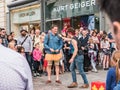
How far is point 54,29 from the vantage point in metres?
11.1

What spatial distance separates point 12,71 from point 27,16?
2458cm

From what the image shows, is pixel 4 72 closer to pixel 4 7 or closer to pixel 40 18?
pixel 40 18

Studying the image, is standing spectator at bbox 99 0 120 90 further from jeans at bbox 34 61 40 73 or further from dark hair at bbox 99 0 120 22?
jeans at bbox 34 61 40 73

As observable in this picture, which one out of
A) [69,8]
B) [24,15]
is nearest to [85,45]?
[69,8]

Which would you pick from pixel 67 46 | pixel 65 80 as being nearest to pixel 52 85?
pixel 65 80

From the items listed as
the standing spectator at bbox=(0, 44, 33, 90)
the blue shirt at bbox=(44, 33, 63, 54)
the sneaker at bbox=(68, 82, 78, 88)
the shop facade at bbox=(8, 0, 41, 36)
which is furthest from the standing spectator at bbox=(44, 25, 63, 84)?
the shop facade at bbox=(8, 0, 41, 36)

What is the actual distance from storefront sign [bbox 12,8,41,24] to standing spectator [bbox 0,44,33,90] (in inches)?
903

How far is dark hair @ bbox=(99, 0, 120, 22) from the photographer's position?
1.34m

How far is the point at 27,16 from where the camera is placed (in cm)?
2638

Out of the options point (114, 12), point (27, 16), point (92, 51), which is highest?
point (27, 16)

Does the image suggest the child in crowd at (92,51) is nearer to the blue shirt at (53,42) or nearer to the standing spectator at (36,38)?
the standing spectator at (36,38)

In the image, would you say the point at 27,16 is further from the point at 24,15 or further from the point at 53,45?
the point at 53,45

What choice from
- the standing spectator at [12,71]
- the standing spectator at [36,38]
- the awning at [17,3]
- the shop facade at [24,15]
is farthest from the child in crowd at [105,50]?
the standing spectator at [12,71]

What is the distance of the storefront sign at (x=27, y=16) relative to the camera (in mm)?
25188
